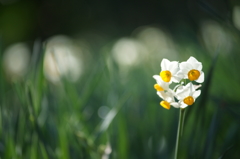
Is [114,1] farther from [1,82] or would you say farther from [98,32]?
[1,82]

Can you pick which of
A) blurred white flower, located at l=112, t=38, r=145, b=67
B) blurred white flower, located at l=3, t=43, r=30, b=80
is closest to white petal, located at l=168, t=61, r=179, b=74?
blurred white flower, located at l=112, t=38, r=145, b=67

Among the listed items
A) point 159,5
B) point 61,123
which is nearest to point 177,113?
point 61,123

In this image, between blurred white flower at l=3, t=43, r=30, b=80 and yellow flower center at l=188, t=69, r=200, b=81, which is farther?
blurred white flower at l=3, t=43, r=30, b=80

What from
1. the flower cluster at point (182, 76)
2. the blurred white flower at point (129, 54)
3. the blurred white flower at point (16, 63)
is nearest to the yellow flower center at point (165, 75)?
the flower cluster at point (182, 76)

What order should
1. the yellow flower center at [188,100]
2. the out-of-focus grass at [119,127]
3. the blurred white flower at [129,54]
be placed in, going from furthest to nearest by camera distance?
1. the blurred white flower at [129,54]
2. the out-of-focus grass at [119,127]
3. the yellow flower center at [188,100]

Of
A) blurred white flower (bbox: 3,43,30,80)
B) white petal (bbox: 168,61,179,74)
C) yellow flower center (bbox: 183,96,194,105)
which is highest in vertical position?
white petal (bbox: 168,61,179,74)

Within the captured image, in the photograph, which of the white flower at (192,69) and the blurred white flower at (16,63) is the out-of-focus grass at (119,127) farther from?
the blurred white flower at (16,63)

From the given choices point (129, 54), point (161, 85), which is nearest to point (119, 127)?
point (161, 85)

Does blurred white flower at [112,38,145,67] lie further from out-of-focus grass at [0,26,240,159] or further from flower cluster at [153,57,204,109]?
flower cluster at [153,57,204,109]

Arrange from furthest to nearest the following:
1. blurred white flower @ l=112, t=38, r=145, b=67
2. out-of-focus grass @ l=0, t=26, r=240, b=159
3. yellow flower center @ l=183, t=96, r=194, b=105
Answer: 1. blurred white flower @ l=112, t=38, r=145, b=67
2. out-of-focus grass @ l=0, t=26, r=240, b=159
3. yellow flower center @ l=183, t=96, r=194, b=105
